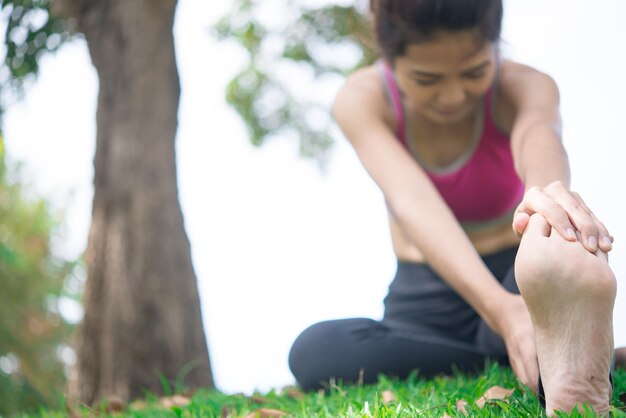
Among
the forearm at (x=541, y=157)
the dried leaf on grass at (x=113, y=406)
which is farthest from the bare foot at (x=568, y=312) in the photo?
the dried leaf on grass at (x=113, y=406)

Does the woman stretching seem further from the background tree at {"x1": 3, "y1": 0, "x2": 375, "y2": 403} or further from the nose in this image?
the background tree at {"x1": 3, "y1": 0, "x2": 375, "y2": 403}

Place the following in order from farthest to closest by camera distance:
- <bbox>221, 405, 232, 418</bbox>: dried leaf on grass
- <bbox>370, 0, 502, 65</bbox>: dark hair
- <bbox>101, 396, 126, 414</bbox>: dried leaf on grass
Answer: <bbox>101, 396, 126, 414</bbox>: dried leaf on grass, <bbox>370, 0, 502, 65</bbox>: dark hair, <bbox>221, 405, 232, 418</bbox>: dried leaf on grass

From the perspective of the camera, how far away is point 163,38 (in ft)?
14.0

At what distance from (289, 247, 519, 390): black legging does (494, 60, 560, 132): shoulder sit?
430 mm

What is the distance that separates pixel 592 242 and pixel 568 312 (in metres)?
0.12

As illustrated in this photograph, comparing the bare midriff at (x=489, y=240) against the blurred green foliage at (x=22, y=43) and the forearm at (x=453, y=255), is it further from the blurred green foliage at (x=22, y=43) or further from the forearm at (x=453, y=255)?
the blurred green foliage at (x=22, y=43)

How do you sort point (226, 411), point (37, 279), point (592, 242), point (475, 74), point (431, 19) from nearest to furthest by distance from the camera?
point (592, 242), point (226, 411), point (431, 19), point (475, 74), point (37, 279)

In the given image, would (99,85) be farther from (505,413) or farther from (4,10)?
(505,413)

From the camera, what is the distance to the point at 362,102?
2.39m

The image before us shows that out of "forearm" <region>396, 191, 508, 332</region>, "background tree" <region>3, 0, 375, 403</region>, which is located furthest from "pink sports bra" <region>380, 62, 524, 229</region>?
"background tree" <region>3, 0, 375, 403</region>

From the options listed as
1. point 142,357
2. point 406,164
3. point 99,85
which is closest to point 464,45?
point 406,164

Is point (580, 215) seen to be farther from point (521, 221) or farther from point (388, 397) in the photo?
point (388, 397)

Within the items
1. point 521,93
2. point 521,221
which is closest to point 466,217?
point 521,93

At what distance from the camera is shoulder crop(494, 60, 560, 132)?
2158mm
